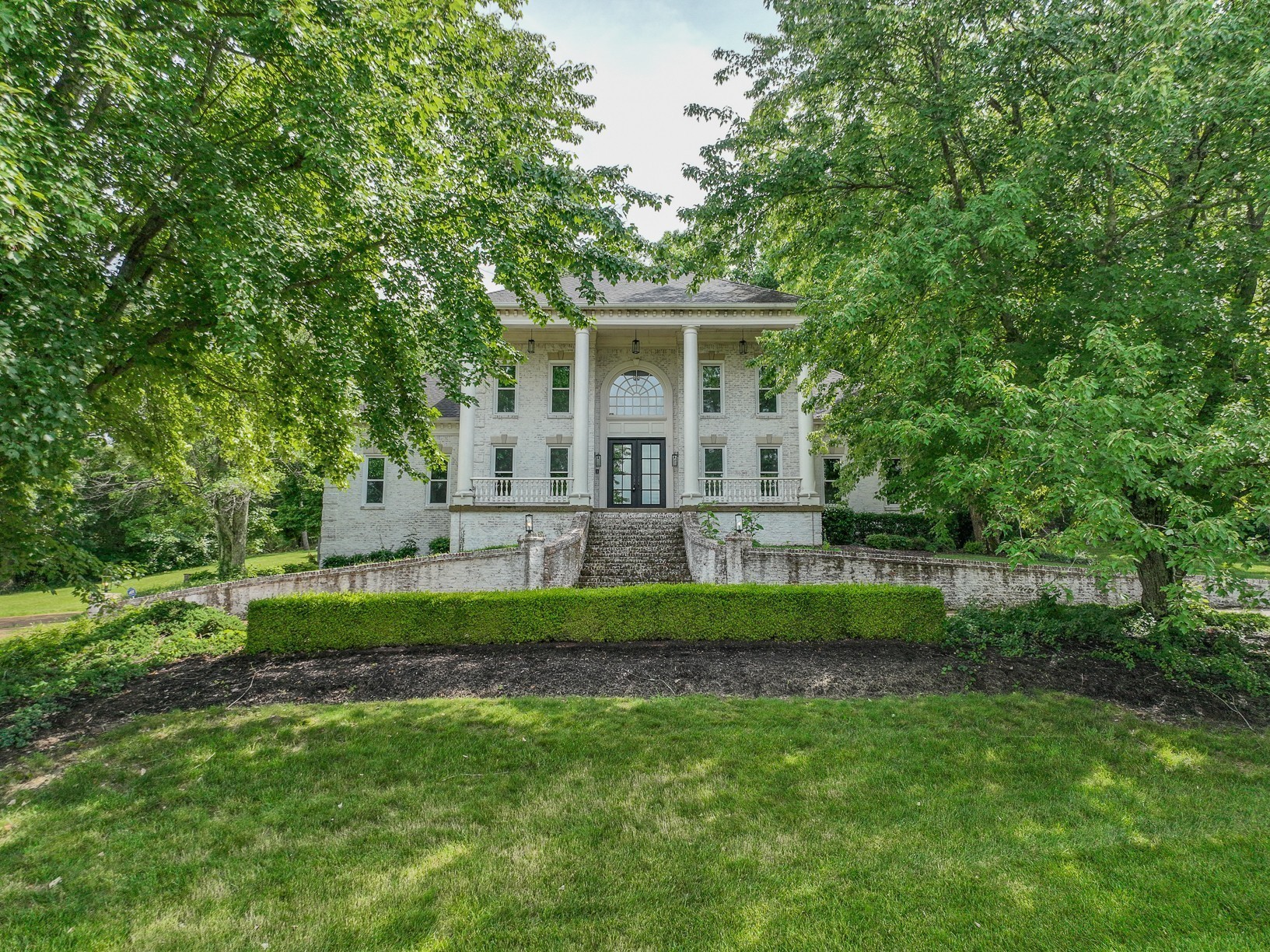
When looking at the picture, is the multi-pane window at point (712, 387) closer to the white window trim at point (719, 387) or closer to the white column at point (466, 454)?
the white window trim at point (719, 387)

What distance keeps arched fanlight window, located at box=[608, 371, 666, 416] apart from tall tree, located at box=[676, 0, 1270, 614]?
10.1 meters

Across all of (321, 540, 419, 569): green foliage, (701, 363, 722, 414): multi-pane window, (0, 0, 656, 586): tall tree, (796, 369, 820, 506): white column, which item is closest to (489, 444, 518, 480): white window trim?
(321, 540, 419, 569): green foliage

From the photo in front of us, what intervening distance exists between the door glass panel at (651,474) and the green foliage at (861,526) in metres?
5.57

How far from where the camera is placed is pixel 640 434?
1936cm

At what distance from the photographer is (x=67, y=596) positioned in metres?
19.1

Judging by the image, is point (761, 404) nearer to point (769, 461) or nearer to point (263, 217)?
point (769, 461)

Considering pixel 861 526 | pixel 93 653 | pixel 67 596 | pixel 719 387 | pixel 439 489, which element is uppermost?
pixel 719 387

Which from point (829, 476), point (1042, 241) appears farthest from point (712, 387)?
point (1042, 241)

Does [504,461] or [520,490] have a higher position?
[504,461]

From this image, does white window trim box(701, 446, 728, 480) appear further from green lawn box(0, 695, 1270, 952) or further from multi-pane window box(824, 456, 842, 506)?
green lawn box(0, 695, 1270, 952)

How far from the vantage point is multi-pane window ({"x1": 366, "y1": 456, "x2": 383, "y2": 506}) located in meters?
19.7

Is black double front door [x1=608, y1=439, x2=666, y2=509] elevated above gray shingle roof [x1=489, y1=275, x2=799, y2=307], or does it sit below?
below

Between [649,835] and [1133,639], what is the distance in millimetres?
6833

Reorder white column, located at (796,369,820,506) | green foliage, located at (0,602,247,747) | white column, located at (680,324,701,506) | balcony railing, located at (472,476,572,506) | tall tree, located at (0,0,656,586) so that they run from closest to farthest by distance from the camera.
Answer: tall tree, located at (0,0,656,586), green foliage, located at (0,602,247,747), white column, located at (796,369,820,506), balcony railing, located at (472,476,572,506), white column, located at (680,324,701,506)
